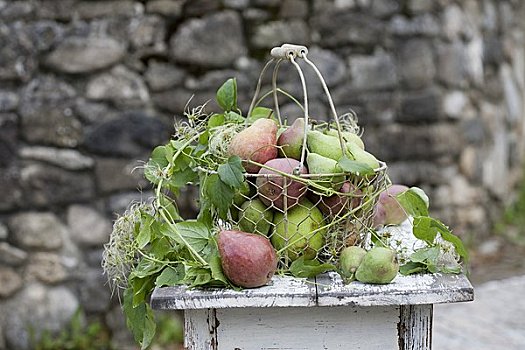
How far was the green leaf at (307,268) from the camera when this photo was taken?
132cm

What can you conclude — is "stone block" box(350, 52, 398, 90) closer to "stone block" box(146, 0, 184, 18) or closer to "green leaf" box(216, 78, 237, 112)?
"stone block" box(146, 0, 184, 18)

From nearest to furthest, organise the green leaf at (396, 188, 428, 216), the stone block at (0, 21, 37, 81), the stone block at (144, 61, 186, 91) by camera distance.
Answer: the green leaf at (396, 188, 428, 216)
the stone block at (0, 21, 37, 81)
the stone block at (144, 61, 186, 91)

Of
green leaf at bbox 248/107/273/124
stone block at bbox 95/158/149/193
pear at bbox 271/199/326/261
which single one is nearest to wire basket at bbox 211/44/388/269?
pear at bbox 271/199/326/261

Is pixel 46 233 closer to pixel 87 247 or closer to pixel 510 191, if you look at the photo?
pixel 87 247

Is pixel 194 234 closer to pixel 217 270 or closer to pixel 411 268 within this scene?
pixel 217 270

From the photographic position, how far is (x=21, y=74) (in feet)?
9.82

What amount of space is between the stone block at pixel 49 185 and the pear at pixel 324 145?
183cm

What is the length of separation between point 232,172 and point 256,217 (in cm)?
9

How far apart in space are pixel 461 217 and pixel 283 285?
2.99 metres

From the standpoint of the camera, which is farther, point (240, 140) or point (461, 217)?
point (461, 217)

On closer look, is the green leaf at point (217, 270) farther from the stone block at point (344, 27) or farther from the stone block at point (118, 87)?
the stone block at point (344, 27)

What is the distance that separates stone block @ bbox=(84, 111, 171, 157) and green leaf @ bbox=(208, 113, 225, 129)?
1607 mm

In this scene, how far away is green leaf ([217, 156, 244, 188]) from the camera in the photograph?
1303 mm

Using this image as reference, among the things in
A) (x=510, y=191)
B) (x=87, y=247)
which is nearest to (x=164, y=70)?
(x=87, y=247)
